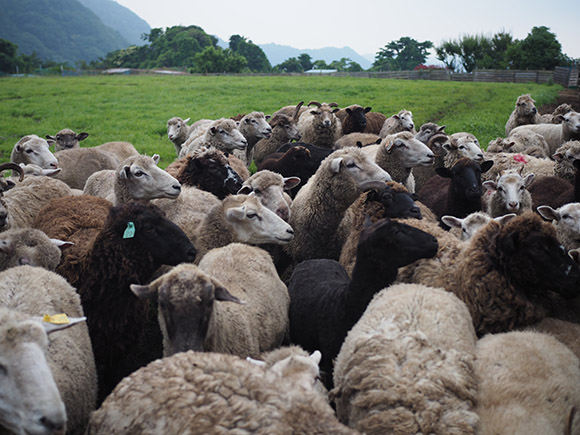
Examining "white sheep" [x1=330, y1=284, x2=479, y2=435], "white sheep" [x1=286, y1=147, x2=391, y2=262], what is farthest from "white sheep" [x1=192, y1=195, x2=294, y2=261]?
"white sheep" [x1=330, y1=284, x2=479, y2=435]

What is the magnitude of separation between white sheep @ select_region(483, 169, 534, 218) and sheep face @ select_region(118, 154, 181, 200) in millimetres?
3886

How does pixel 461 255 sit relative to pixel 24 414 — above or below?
above

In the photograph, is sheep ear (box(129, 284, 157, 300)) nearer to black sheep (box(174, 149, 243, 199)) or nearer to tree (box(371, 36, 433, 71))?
black sheep (box(174, 149, 243, 199))

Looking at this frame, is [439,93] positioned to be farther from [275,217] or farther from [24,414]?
[24,414]

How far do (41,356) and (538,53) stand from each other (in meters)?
54.0

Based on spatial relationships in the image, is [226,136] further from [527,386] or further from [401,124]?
[527,386]

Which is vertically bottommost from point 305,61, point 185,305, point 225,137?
point 185,305

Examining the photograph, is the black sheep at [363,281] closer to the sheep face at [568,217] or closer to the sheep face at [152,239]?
the sheep face at [152,239]

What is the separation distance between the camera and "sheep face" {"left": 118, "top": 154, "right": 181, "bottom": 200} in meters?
5.58

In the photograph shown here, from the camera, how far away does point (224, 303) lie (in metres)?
3.85

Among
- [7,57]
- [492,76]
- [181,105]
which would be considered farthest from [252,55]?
[181,105]

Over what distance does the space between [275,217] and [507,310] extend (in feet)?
8.06

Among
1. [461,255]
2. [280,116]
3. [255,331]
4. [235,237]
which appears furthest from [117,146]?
[461,255]

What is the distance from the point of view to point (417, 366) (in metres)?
2.80
